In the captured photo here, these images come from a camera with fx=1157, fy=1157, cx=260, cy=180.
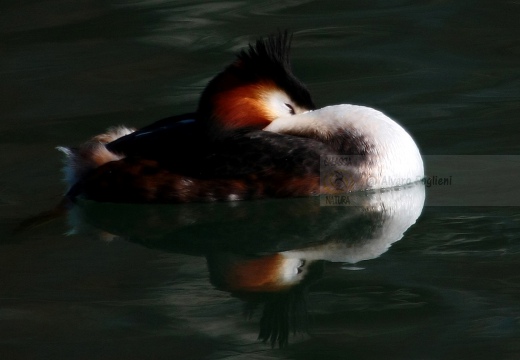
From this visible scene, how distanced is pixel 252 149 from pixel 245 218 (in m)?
0.39

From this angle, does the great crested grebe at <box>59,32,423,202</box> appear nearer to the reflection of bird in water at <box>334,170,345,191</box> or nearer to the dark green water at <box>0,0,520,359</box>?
the reflection of bird in water at <box>334,170,345,191</box>

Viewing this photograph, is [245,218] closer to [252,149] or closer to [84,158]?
[252,149]

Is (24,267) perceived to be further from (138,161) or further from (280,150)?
(280,150)

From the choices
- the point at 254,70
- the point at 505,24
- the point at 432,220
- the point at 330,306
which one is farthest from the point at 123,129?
the point at 505,24

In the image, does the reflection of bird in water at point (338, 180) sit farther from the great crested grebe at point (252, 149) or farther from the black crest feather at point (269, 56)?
the black crest feather at point (269, 56)

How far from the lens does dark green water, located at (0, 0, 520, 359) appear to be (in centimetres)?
482

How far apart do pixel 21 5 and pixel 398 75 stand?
3790 millimetres

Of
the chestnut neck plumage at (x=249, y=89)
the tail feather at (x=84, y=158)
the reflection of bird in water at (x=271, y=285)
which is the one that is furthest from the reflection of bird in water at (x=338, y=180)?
the tail feather at (x=84, y=158)

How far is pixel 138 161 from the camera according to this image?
644 centimetres

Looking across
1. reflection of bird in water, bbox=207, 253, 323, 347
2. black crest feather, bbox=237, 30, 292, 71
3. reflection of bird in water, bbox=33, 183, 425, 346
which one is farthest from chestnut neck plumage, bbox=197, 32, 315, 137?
reflection of bird in water, bbox=207, 253, 323, 347

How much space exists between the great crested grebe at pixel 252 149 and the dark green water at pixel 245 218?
0.43ft

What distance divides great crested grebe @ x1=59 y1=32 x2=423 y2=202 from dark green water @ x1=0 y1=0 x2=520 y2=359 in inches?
5.2

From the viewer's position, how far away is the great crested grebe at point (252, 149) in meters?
6.32

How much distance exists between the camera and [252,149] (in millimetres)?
6328
